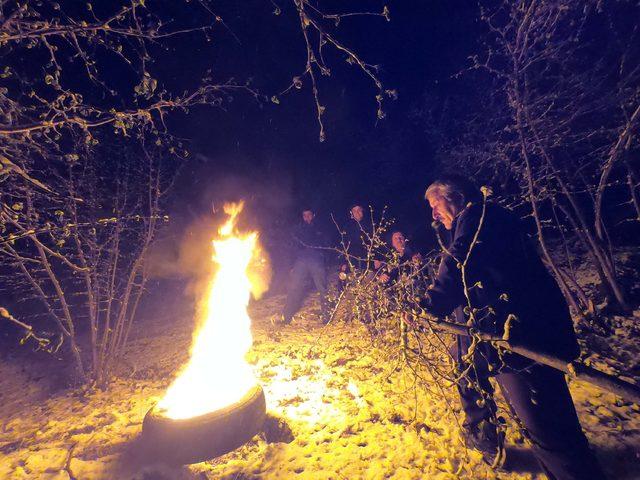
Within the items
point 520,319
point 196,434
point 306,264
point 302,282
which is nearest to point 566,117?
point 306,264

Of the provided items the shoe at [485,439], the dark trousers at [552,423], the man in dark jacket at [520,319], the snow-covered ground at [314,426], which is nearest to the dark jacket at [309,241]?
the snow-covered ground at [314,426]

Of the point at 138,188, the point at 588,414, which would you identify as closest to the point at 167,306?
the point at 138,188

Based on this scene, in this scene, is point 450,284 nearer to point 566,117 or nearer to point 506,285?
point 506,285

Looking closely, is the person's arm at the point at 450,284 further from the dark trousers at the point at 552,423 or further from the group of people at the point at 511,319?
the dark trousers at the point at 552,423

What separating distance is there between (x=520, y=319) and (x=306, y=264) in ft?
23.5

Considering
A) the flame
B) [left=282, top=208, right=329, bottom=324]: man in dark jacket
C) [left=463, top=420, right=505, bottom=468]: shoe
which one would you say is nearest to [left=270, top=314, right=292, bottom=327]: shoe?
[left=282, top=208, right=329, bottom=324]: man in dark jacket

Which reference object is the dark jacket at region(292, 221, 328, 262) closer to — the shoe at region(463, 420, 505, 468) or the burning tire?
the burning tire

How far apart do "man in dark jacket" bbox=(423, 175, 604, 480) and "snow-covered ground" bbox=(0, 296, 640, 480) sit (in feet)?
2.39

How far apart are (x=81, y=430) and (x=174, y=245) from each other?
8012 mm

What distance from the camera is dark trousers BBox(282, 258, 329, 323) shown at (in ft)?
31.0

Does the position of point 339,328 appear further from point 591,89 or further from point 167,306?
point 591,89

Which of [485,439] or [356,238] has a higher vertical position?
[356,238]

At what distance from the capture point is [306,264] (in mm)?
9625

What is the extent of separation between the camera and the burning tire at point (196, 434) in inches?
149
